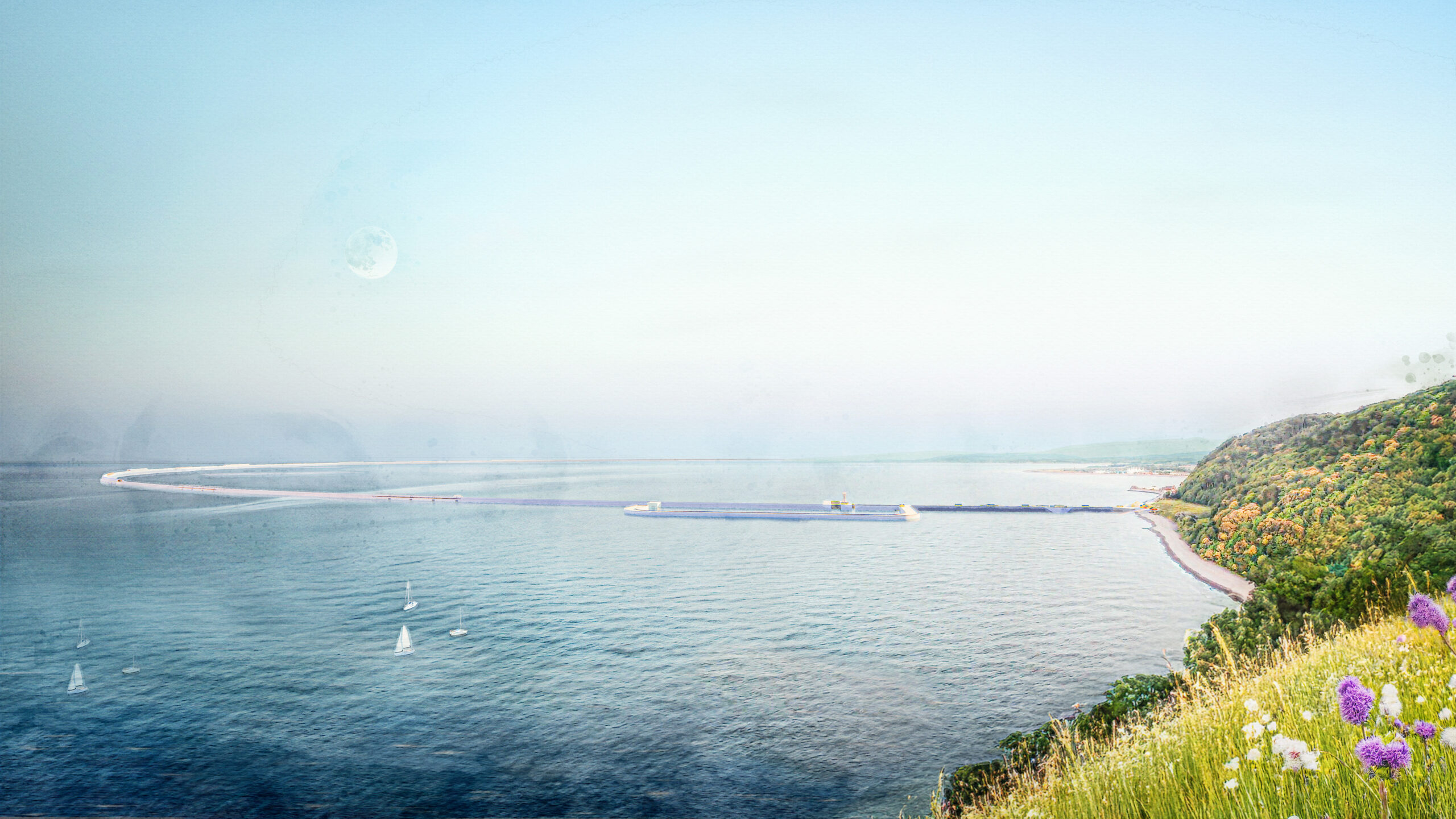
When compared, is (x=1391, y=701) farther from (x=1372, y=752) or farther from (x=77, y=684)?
(x=77, y=684)

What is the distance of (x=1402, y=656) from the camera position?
906 cm

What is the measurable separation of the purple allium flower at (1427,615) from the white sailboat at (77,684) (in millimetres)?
48339

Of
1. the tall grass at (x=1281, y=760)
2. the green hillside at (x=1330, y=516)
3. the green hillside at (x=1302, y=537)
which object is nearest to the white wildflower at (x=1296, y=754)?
the tall grass at (x=1281, y=760)

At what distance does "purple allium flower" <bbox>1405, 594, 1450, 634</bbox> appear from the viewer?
446 centimetres

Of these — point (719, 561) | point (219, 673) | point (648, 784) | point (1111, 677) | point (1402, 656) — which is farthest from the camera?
point (719, 561)

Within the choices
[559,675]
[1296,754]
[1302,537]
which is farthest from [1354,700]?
[1302,537]

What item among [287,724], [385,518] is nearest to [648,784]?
[287,724]

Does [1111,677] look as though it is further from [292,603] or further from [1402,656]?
[292,603]

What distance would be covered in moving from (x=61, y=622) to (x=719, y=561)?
53008mm

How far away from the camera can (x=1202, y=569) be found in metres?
59.6

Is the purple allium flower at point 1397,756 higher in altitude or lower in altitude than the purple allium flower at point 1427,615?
lower

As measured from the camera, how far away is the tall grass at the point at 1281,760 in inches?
191

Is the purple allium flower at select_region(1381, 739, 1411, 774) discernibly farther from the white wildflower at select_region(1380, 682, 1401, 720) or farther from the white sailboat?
the white sailboat

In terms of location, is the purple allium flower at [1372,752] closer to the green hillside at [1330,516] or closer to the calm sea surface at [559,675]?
the green hillside at [1330,516]
